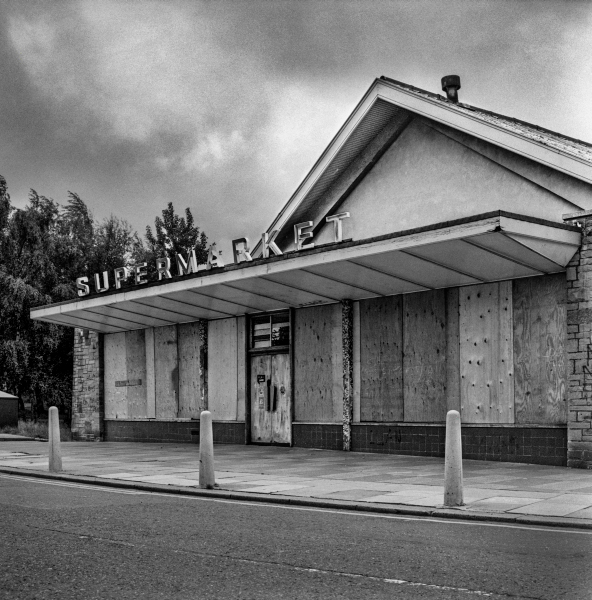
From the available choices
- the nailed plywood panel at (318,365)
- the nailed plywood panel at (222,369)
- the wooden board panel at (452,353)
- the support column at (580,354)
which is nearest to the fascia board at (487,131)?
the support column at (580,354)

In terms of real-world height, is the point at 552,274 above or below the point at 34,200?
below

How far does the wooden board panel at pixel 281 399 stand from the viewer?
20031mm

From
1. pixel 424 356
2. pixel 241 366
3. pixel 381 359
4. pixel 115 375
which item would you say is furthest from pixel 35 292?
pixel 424 356

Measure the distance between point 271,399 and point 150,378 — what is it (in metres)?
4.92

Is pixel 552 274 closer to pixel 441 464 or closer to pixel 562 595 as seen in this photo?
pixel 441 464

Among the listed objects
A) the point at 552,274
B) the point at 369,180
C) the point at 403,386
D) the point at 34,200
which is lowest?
the point at 403,386

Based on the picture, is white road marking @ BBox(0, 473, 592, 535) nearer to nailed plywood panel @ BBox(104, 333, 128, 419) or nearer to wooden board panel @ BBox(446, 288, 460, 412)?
wooden board panel @ BBox(446, 288, 460, 412)

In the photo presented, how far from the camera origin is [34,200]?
1644 inches

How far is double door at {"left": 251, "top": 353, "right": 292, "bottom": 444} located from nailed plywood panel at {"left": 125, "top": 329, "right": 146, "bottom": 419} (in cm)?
460

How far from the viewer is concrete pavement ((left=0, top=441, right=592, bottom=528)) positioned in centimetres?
970

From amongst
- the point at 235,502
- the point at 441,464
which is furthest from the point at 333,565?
the point at 441,464

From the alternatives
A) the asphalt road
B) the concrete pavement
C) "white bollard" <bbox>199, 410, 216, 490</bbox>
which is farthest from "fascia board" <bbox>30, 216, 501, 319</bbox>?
the asphalt road

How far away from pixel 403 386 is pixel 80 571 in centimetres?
1204

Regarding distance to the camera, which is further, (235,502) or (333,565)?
(235,502)
